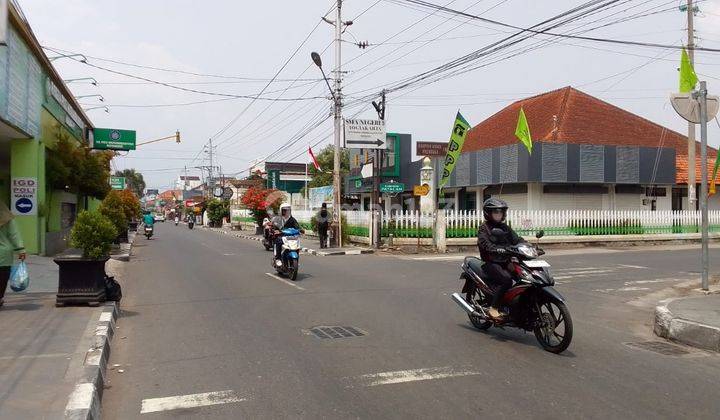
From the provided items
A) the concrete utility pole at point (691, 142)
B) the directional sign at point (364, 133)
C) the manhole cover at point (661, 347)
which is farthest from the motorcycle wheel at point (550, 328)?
the concrete utility pole at point (691, 142)

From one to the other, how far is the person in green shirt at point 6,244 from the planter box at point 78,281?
57 cm

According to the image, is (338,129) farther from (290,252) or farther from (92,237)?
(92,237)

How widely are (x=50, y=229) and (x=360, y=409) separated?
18526 millimetres

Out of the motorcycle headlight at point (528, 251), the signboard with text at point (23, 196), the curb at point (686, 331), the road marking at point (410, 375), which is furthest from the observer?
the signboard with text at point (23, 196)

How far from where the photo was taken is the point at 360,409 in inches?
181

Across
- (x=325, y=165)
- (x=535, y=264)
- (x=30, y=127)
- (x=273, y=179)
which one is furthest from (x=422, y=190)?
(x=325, y=165)

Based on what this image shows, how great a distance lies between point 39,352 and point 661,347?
690cm

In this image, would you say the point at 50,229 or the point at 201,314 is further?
the point at 50,229

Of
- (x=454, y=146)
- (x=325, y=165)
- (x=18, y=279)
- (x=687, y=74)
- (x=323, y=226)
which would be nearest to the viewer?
(x=18, y=279)

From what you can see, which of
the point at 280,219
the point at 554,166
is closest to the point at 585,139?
the point at 554,166

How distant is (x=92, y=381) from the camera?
4941 mm

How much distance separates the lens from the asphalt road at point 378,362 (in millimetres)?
4699

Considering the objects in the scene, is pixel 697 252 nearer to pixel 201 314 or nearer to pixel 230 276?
pixel 230 276

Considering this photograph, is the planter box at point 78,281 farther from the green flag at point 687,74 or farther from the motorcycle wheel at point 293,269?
the green flag at point 687,74
